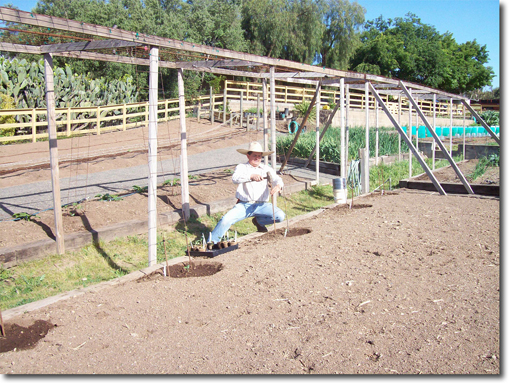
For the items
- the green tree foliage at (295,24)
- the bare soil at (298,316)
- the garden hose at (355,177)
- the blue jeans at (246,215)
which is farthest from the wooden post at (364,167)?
the green tree foliage at (295,24)

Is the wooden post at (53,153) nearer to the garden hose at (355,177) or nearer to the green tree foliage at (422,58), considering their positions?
the garden hose at (355,177)

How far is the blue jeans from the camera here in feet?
21.3

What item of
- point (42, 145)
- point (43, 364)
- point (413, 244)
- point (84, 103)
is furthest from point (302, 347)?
point (84, 103)

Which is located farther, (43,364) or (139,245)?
(139,245)

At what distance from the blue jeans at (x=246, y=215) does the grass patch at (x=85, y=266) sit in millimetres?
512

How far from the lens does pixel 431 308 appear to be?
12.6ft

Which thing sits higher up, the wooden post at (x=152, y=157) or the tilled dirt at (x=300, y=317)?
the wooden post at (x=152, y=157)

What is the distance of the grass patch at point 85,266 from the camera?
17.2 ft

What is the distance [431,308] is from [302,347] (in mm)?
1274

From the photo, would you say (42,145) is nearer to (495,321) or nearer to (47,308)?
(47,308)

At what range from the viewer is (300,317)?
12.4 ft

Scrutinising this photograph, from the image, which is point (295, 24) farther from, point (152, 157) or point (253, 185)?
point (152, 157)

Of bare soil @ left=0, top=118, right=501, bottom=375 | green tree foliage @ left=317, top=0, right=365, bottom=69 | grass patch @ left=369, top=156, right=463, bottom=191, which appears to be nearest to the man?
bare soil @ left=0, top=118, right=501, bottom=375

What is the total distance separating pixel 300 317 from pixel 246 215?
3.30 m
